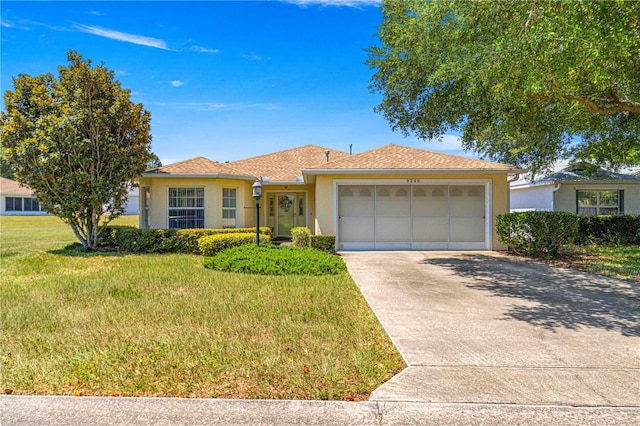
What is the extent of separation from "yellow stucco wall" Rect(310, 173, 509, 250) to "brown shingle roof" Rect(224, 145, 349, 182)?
3.88m

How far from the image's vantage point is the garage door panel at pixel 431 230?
14.2 m

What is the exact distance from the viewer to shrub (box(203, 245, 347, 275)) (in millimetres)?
8992

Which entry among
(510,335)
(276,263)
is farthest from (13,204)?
(510,335)

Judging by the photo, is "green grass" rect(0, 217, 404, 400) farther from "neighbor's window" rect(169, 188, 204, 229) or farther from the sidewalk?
"neighbor's window" rect(169, 188, 204, 229)

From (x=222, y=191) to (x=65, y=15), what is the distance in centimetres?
726

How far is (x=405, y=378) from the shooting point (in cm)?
361

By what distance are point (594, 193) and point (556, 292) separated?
13.6 metres

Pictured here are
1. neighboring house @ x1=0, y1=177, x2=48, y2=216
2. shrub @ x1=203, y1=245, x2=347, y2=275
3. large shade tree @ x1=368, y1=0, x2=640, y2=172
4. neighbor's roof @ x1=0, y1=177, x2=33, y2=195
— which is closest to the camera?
large shade tree @ x1=368, y1=0, x2=640, y2=172

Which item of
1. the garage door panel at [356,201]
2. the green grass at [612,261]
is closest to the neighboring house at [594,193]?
the green grass at [612,261]

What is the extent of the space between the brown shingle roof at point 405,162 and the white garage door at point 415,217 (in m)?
0.87

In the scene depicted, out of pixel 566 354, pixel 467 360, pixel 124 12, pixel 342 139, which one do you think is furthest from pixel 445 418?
pixel 342 139

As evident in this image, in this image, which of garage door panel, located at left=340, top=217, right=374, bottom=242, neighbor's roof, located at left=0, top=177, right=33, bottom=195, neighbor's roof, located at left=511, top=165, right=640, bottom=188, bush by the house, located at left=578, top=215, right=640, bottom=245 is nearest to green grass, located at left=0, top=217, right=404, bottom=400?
garage door panel, located at left=340, top=217, right=374, bottom=242

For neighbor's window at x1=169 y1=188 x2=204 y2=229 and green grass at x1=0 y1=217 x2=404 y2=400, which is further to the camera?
neighbor's window at x1=169 y1=188 x2=204 y2=229

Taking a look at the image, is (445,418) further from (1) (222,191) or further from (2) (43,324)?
(1) (222,191)
